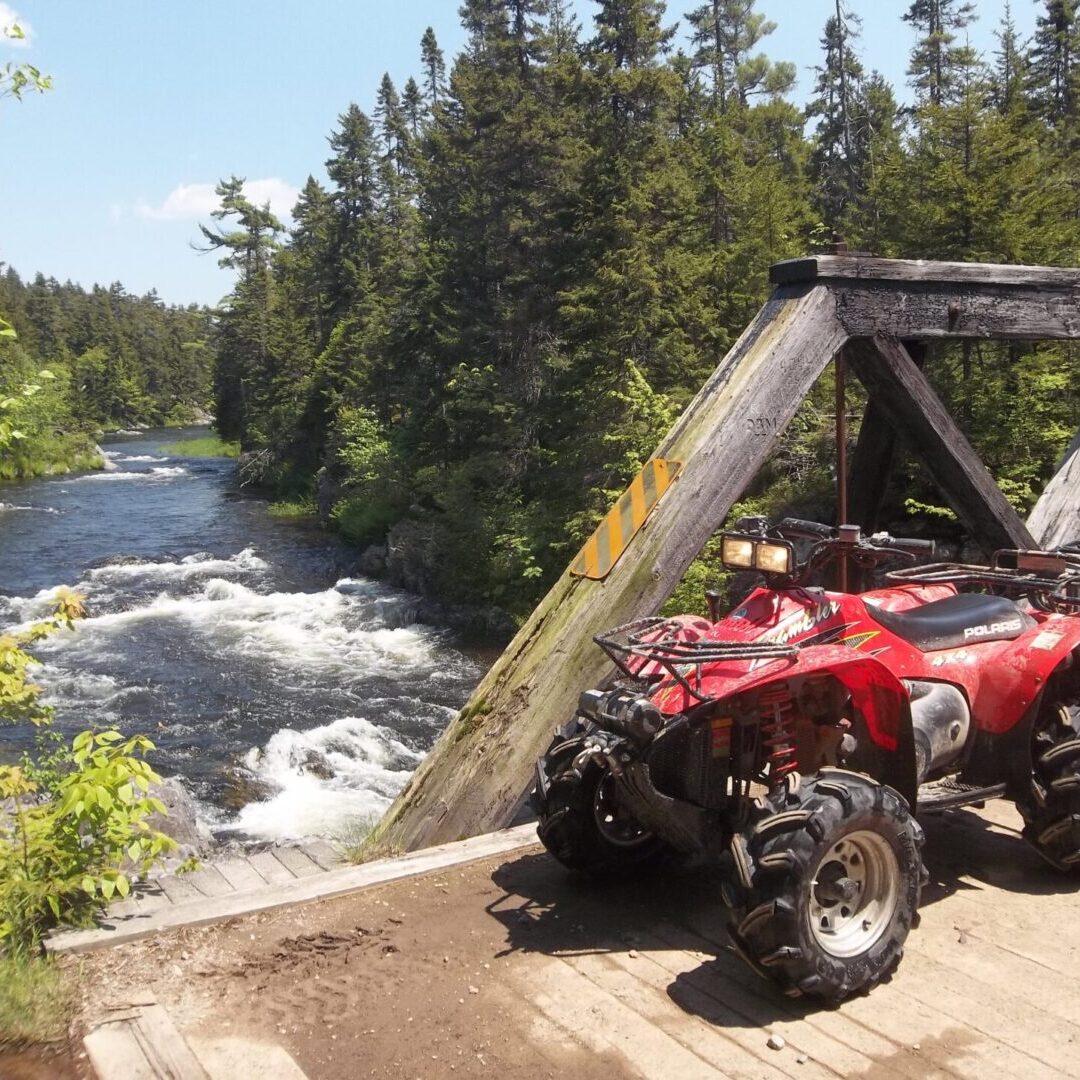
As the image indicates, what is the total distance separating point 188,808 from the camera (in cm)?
862

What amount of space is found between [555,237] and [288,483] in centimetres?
2182

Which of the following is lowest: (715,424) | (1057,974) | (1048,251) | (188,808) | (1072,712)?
(188,808)

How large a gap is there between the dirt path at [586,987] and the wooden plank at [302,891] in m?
0.06

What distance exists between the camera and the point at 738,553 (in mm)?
3891

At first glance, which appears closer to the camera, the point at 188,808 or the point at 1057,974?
the point at 1057,974

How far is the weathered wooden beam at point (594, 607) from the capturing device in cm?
448

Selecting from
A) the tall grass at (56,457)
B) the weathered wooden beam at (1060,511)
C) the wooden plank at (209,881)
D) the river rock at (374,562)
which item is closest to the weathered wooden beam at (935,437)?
the weathered wooden beam at (1060,511)

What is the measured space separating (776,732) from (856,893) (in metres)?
0.57

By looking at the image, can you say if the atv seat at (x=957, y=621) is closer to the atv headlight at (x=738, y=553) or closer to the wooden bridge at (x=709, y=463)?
the atv headlight at (x=738, y=553)

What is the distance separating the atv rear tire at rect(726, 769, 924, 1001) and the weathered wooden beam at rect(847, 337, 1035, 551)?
8.07ft

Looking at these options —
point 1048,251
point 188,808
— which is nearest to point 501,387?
point 1048,251

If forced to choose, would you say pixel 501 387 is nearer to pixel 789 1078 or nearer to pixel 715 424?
pixel 715 424

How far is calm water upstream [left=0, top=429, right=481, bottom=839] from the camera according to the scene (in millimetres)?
11547

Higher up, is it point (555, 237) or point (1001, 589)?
point (555, 237)
